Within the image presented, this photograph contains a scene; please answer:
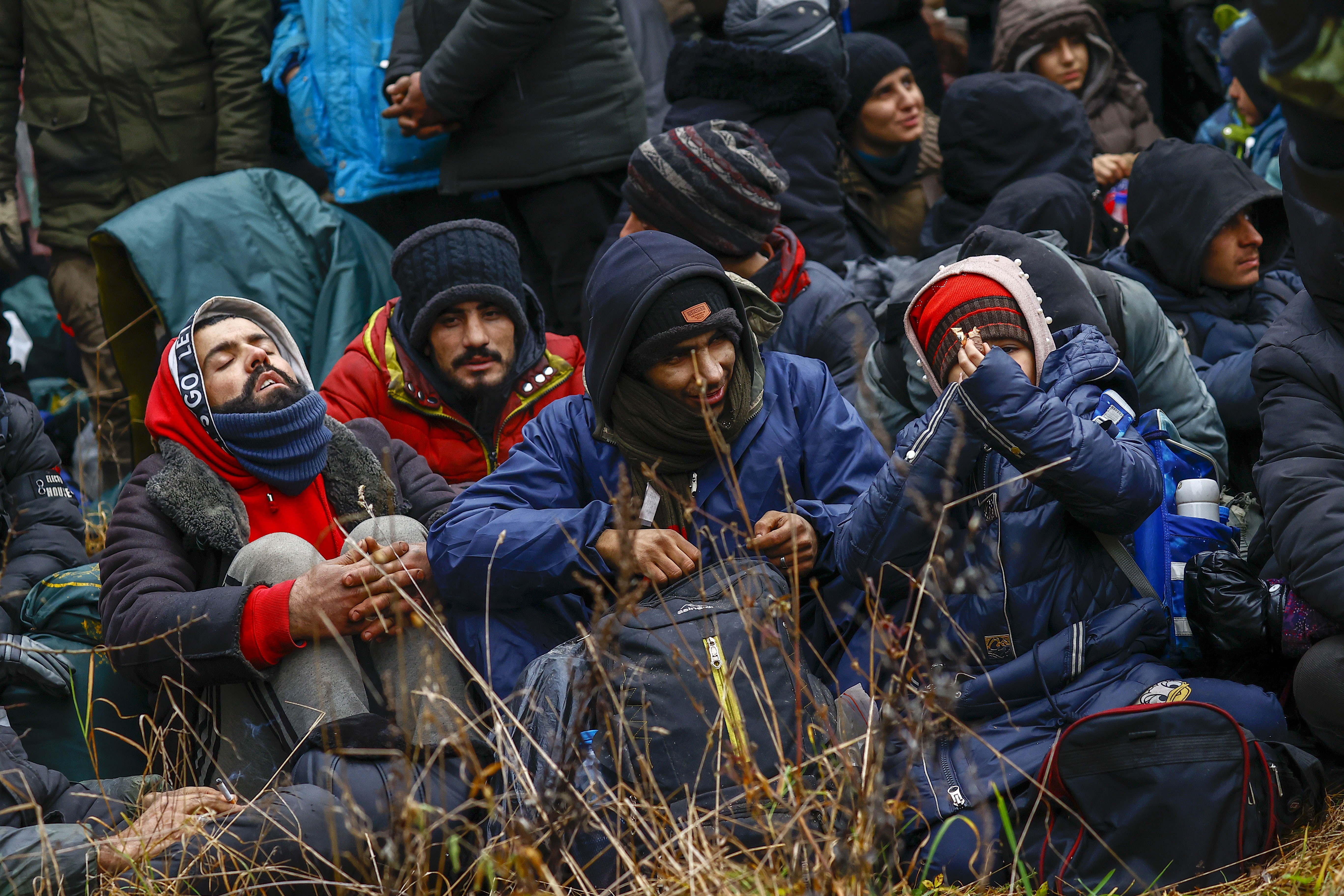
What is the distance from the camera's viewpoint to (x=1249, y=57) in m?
4.13

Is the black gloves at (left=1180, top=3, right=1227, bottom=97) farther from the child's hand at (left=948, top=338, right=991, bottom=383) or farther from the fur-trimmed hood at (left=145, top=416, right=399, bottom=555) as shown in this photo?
the fur-trimmed hood at (left=145, top=416, right=399, bottom=555)

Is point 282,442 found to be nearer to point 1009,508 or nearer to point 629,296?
point 629,296

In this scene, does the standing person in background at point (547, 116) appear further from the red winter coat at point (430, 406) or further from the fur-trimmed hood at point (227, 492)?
the fur-trimmed hood at point (227, 492)

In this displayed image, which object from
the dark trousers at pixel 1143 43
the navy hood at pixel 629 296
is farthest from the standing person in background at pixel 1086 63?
the navy hood at pixel 629 296

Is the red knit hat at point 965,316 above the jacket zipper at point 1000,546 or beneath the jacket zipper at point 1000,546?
above

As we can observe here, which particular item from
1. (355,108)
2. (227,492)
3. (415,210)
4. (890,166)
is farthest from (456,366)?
(890,166)

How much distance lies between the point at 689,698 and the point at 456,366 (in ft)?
6.29

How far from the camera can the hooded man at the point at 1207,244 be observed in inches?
176

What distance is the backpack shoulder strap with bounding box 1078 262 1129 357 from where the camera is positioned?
3.98 m

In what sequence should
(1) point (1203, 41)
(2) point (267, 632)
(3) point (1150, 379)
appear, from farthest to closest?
(1) point (1203, 41), (3) point (1150, 379), (2) point (267, 632)

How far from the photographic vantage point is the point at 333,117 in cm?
560

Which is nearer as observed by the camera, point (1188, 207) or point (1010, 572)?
point (1010, 572)

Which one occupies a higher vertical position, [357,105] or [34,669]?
[357,105]

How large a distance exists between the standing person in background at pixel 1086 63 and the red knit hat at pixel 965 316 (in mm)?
3225
